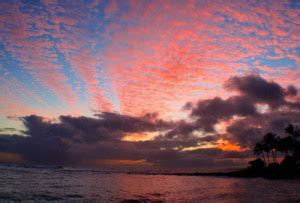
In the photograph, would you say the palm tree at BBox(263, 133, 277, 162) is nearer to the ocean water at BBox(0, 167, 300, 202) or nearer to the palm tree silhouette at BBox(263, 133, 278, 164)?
the palm tree silhouette at BBox(263, 133, 278, 164)

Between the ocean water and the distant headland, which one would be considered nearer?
the ocean water

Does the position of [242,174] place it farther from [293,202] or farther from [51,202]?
[51,202]

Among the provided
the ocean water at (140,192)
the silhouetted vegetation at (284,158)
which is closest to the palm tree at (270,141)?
the silhouetted vegetation at (284,158)

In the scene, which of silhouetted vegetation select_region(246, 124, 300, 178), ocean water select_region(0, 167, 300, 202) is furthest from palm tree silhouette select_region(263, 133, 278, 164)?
ocean water select_region(0, 167, 300, 202)

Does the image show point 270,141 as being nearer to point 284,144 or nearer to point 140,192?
point 284,144

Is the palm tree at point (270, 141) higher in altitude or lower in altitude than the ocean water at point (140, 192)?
higher

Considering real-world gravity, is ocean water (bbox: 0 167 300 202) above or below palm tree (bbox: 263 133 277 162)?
below

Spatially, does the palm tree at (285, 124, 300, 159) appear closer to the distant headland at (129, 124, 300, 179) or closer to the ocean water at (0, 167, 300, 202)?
the distant headland at (129, 124, 300, 179)

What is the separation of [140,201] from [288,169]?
3120 inches

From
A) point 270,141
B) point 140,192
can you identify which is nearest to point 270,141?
point 270,141

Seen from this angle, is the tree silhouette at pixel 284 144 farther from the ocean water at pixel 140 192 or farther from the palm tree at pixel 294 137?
the ocean water at pixel 140 192

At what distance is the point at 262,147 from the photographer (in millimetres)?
120750

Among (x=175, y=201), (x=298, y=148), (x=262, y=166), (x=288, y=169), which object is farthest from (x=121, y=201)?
(x=262, y=166)

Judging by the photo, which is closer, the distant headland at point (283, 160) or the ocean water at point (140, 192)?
the ocean water at point (140, 192)
